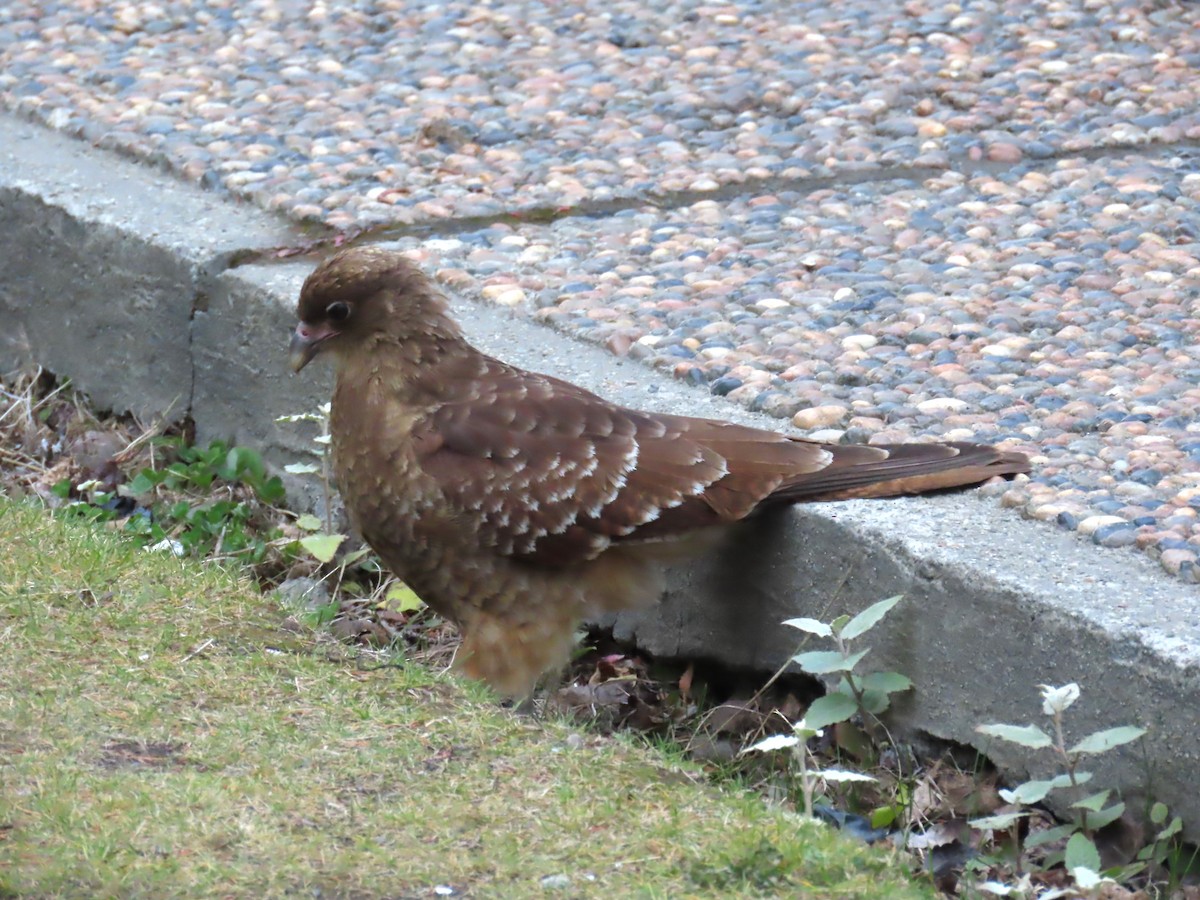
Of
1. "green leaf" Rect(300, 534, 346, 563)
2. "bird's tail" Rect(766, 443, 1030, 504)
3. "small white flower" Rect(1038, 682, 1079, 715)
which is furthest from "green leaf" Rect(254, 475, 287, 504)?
"small white flower" Rect(1038, 682, 1079, 715)

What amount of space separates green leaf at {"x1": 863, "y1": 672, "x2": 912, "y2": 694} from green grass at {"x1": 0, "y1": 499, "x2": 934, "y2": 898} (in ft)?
1.61

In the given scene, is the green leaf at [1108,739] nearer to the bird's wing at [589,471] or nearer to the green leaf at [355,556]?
the bird's wing at [589,471]

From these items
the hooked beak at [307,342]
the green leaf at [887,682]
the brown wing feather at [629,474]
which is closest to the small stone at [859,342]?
the brown wing feather at [629,474]

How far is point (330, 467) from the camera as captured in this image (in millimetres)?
5258

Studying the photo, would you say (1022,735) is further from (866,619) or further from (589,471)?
(589,471)

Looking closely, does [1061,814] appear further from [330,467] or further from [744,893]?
[330,467]

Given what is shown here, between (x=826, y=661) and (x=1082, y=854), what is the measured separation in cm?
69

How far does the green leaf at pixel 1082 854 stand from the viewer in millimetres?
3352

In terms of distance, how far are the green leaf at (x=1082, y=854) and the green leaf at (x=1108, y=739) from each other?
17cm

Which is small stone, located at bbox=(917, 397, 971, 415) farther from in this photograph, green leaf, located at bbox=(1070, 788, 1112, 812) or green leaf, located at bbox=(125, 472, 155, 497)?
green leaf, located at bbox=(125, 472, 155, 497)

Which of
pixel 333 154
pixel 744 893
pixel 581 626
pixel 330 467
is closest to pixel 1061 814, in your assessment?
pixel 744 893

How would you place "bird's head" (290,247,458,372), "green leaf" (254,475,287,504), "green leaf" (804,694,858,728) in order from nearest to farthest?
"green leaf" (804,694,858,728) < "bird's head" (290,247,458,372) < "green leaf" (254,475,287,504)

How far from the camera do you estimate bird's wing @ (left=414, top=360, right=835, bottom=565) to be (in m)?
4.19

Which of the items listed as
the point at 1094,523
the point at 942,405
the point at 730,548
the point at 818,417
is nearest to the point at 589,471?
the point at 730,548
